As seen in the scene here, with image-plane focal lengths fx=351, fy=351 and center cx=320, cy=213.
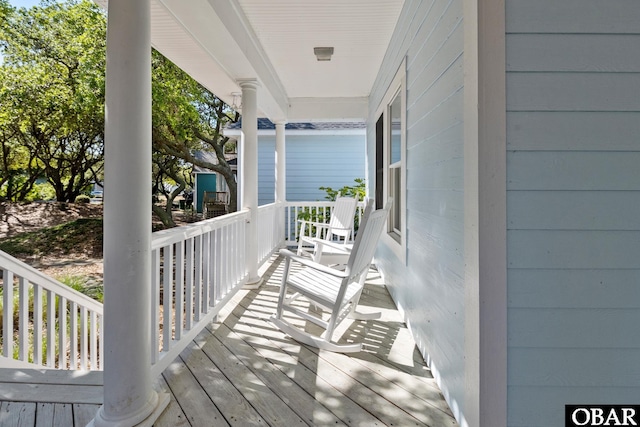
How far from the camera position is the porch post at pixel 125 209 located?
1554mm

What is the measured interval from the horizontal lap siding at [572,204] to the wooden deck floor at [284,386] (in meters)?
0.60

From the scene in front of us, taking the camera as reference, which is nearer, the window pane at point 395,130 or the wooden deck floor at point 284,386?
the wooden deck floor at point 284,386

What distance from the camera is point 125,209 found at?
1576 millimetres

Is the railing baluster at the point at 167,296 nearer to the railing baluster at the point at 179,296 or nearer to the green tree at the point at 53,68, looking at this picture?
the railing baluster at the point at 179,296

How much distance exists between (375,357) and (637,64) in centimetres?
202

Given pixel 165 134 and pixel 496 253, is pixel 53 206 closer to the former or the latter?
pixel 165 134

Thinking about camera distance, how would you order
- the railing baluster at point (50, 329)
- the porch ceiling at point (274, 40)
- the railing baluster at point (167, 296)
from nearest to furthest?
the railing baluster at point (167, 296), the railing baluster at point (50, 329), the porch ceiling at point (274, 40)

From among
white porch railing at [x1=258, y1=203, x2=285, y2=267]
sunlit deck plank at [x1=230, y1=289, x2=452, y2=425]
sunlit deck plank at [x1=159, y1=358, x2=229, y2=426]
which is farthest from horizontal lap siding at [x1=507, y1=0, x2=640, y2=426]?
white porch railing at [x1=258, y1=203, x2=285, y2=267]

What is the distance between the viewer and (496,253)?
1396 mm

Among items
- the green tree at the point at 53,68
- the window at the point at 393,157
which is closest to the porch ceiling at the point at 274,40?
the window at the point at 393,157

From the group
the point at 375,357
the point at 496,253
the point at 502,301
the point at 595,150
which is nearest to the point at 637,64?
the point at 595,150

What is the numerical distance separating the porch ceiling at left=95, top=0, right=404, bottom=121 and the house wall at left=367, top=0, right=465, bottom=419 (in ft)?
2.08

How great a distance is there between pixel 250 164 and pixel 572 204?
10.8ft

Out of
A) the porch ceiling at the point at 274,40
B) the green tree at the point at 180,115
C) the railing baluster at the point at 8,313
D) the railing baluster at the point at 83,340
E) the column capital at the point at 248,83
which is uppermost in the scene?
the green tree at the point at 180,115
